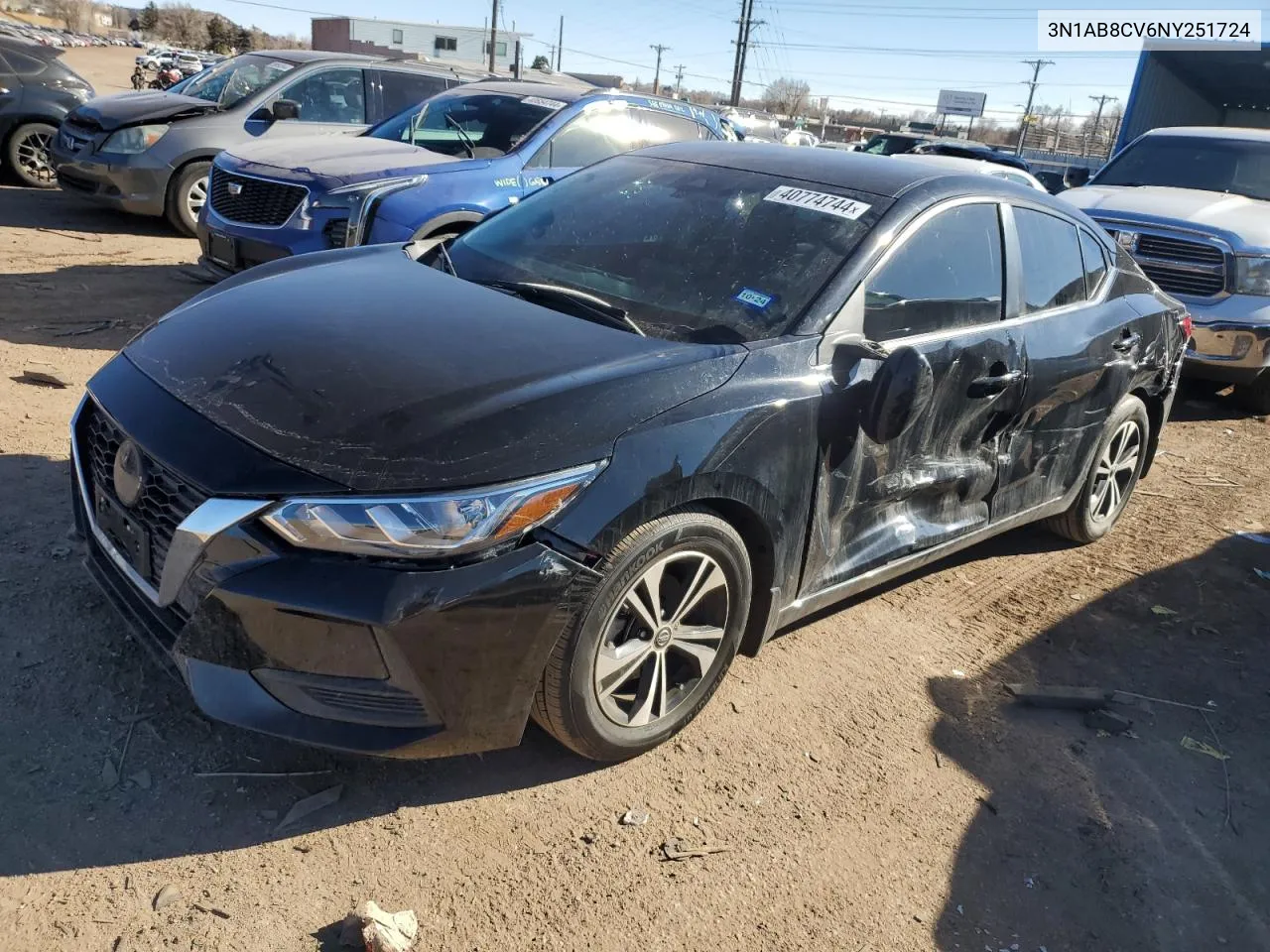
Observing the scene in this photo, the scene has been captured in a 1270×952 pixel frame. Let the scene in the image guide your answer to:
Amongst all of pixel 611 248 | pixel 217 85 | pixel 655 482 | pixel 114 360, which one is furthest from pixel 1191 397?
pixel 217 85

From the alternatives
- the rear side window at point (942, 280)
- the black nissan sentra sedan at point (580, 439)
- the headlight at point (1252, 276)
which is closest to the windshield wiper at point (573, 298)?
the black nissan sentra sedan at point (580, 439)

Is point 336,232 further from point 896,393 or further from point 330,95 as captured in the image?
point 896,393

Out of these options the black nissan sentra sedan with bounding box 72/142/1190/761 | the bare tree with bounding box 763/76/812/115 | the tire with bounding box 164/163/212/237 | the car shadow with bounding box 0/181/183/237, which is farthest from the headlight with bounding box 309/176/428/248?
the bare tree with bounding box 763/76/812/115

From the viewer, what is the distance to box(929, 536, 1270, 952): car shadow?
104 inches

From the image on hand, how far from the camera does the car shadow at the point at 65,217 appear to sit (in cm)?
Answer: 945

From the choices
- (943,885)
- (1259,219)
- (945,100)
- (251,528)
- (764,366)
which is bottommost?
(943,885)

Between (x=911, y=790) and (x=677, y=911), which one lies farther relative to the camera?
(x=911, y=790)

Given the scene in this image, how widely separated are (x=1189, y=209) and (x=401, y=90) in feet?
23.6

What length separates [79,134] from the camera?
30.7ft

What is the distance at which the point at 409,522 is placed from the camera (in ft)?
7.55

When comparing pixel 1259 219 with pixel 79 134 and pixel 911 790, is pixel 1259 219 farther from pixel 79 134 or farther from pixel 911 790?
pixel 79 134

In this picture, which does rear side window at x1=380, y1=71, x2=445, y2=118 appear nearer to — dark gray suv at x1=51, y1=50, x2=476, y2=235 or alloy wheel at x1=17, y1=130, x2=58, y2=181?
dark gray suv at x1=51, y1=50, x2=476, y2=235

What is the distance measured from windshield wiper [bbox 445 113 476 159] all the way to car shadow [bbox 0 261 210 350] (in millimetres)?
2310

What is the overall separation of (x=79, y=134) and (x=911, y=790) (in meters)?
9.76
